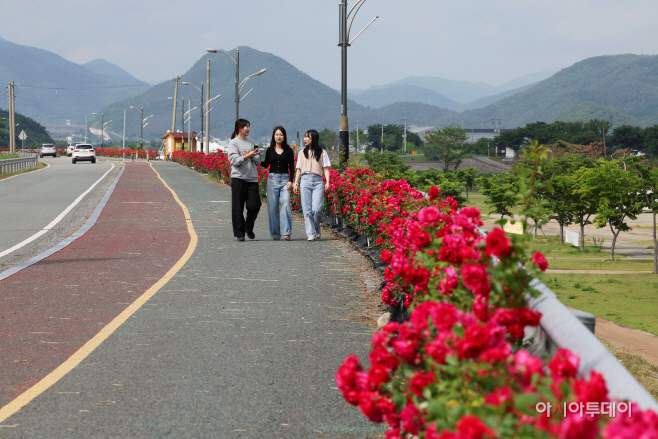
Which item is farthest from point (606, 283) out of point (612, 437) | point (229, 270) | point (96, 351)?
point (612, 437)

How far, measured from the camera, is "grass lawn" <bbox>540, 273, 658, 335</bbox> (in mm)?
30922

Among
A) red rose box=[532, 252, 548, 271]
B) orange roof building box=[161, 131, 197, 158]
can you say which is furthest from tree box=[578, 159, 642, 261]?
red rose box=[532, 252, 548, 271]

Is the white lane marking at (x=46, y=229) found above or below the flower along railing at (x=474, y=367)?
below

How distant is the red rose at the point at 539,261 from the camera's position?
321 cm

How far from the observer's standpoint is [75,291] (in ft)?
27.0

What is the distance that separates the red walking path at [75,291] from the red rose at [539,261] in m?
3.33

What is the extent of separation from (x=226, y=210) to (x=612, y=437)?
A: 1822 centimetres

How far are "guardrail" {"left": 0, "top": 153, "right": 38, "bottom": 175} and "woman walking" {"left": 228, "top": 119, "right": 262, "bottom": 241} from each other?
93.4 ft

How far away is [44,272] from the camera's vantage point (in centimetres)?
959

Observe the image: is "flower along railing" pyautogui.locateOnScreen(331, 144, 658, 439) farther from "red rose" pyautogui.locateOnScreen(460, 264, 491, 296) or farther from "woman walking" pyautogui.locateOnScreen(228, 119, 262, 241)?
"woman walking" pyautogui.locateOnScreen(228, 119, 262, 241)

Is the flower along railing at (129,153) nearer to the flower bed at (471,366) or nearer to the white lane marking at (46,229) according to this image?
the white lane marking at (46,229)

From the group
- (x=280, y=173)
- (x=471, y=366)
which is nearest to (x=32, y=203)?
(x=280, y=173)

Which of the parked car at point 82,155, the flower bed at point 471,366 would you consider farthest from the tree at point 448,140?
the flower bed at point 471,366

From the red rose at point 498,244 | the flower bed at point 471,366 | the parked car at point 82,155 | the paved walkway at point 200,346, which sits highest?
the parked car at point 82,155
